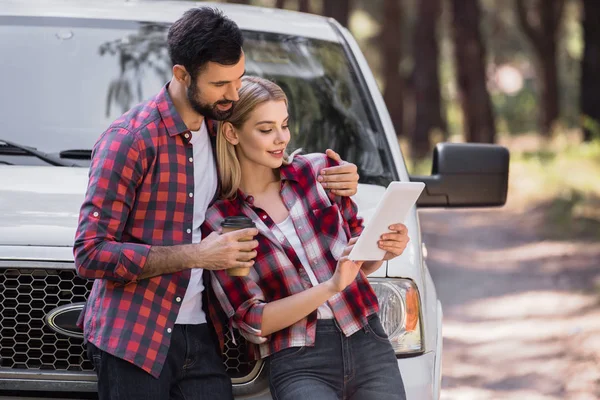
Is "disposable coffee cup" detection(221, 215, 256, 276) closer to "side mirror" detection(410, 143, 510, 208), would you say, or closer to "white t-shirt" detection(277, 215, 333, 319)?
"white t-shirt" detection(277, 215, 333, 319)

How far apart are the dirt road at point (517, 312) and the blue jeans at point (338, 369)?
336 cm

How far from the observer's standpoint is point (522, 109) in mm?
43344

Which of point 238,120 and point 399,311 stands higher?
point 238,120

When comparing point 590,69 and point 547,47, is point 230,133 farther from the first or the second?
point 547,47

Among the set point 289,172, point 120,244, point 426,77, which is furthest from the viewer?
point 426,77

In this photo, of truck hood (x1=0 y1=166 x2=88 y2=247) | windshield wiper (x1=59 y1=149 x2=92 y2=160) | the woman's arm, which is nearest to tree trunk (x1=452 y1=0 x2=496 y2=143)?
windshield wiper (x1=59 y1=149 x2=92 y2=160)

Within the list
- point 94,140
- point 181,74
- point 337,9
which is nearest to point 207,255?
point 181,74

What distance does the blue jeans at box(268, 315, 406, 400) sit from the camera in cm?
341

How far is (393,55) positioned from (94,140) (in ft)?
76.0

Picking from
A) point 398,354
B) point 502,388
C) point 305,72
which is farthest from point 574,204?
point 398,354

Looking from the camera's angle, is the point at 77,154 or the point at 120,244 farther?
the point at 77,154

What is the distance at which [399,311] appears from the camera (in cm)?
378

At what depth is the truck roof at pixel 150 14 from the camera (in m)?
4.96

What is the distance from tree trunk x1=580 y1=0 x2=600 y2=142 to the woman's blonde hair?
54.7 feet
